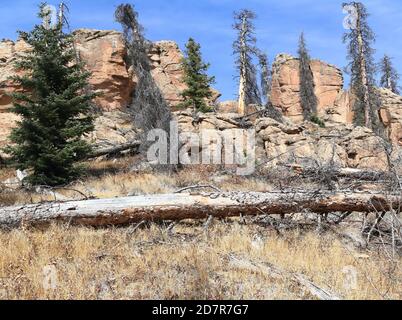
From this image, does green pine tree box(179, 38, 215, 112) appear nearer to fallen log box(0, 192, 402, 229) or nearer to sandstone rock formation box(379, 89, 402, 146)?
sandstone rock formation box(379, 89, 402, 146)

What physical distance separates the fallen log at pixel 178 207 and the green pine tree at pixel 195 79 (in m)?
20.2

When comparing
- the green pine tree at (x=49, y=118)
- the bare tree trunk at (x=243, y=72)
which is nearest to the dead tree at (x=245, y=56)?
the bare tree trunk at (x=243, y=72)

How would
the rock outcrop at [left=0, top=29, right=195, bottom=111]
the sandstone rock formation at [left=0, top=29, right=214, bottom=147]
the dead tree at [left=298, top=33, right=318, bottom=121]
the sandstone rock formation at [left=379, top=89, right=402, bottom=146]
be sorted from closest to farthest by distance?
the sandstone rock formation at [left=0, top=29, right=214, bottom=147] < the rock outcrop at [left=0, top=29, right=195, bottom=111] < the sandstone rock formation at [left=379, top=89, right=402, bottom=146] < the dead tree at [left=298, top=33, right=318, bottom=121]

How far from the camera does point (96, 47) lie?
3008 centimetres

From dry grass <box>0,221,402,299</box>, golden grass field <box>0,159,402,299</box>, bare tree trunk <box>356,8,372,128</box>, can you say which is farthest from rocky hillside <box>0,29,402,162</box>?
dry grass <box>0,221,402,299</box>

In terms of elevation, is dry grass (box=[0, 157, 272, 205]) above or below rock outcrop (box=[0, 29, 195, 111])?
below

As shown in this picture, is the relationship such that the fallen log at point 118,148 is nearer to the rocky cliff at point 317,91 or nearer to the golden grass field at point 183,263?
the golden grass field at point 183,263

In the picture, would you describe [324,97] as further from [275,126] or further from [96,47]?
[96,47]

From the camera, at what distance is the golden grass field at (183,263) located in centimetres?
514

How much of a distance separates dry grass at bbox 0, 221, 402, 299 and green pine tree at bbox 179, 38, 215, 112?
69.5 ft

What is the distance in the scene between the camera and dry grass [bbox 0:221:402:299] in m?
5.12

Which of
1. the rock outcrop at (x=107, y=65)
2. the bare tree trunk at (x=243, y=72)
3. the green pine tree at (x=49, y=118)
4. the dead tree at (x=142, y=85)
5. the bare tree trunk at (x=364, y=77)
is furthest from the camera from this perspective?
the bare tree trunk at (x=243, y=72)

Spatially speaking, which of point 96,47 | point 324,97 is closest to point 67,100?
point 96,47

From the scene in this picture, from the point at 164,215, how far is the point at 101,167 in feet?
40.1
